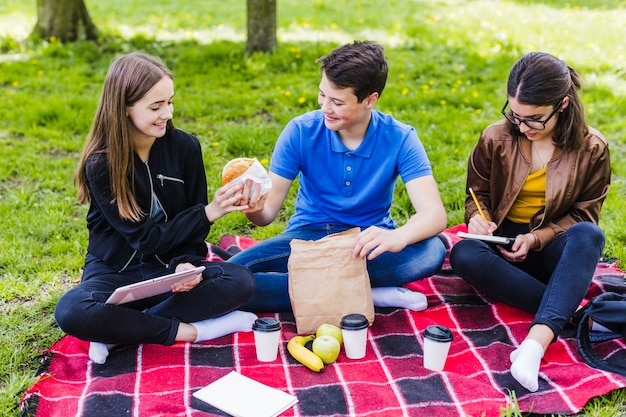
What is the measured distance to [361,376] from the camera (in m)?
2.92

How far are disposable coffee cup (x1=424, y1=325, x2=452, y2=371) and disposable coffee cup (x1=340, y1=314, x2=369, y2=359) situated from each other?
272mm

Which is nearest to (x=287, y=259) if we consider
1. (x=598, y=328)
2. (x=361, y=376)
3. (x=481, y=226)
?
(x=361, y=376)

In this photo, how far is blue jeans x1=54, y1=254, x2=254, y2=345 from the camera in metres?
2.96

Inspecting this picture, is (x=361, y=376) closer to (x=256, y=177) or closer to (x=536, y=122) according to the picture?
(x=256, y=177)

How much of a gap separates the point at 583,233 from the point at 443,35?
6128 mm

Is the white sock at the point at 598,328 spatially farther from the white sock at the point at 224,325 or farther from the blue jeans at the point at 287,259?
the white sock at the point at 224,325

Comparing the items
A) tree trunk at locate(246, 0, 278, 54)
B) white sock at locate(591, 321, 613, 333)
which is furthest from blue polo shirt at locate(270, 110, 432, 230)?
tree trunk at locate(246, 0, 278, 54)

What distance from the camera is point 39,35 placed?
8.70 m

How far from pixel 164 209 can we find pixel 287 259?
692mm

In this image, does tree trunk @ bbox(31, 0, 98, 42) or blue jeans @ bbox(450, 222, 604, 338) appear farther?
tree trunk @ bbox(31, 0, 98, 42)

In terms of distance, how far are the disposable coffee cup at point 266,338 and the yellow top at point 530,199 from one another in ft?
4.68

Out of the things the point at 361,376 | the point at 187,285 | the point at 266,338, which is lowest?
the point at 361,376

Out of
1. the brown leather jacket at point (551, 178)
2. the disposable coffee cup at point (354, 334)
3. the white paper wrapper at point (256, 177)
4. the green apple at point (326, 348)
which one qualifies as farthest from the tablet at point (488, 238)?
the white paper wrapper at point (256, 177)

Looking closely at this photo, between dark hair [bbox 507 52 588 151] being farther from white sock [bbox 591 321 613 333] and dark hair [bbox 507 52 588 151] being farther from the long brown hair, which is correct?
the long brown hair
